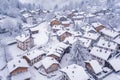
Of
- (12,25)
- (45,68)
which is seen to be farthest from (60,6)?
(45,68)

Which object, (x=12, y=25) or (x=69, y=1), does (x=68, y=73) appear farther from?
(x=69, y=1)

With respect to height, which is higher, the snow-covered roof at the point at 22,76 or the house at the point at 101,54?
the house at the point at 101,54

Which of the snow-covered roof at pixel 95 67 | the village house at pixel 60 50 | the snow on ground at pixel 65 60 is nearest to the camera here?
the snow-covered roof at pixel 95 67

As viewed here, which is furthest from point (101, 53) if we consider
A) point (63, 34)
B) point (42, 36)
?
point (42, 36)

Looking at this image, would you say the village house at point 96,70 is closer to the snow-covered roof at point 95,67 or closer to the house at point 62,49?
the snow-covered roof at point 95,67

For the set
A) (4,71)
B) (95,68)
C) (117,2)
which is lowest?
(4,71)

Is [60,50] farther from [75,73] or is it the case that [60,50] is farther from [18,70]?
[18,70]

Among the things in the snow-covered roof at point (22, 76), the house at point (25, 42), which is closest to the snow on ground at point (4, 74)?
the snow-covered roof at point (22, 76)
